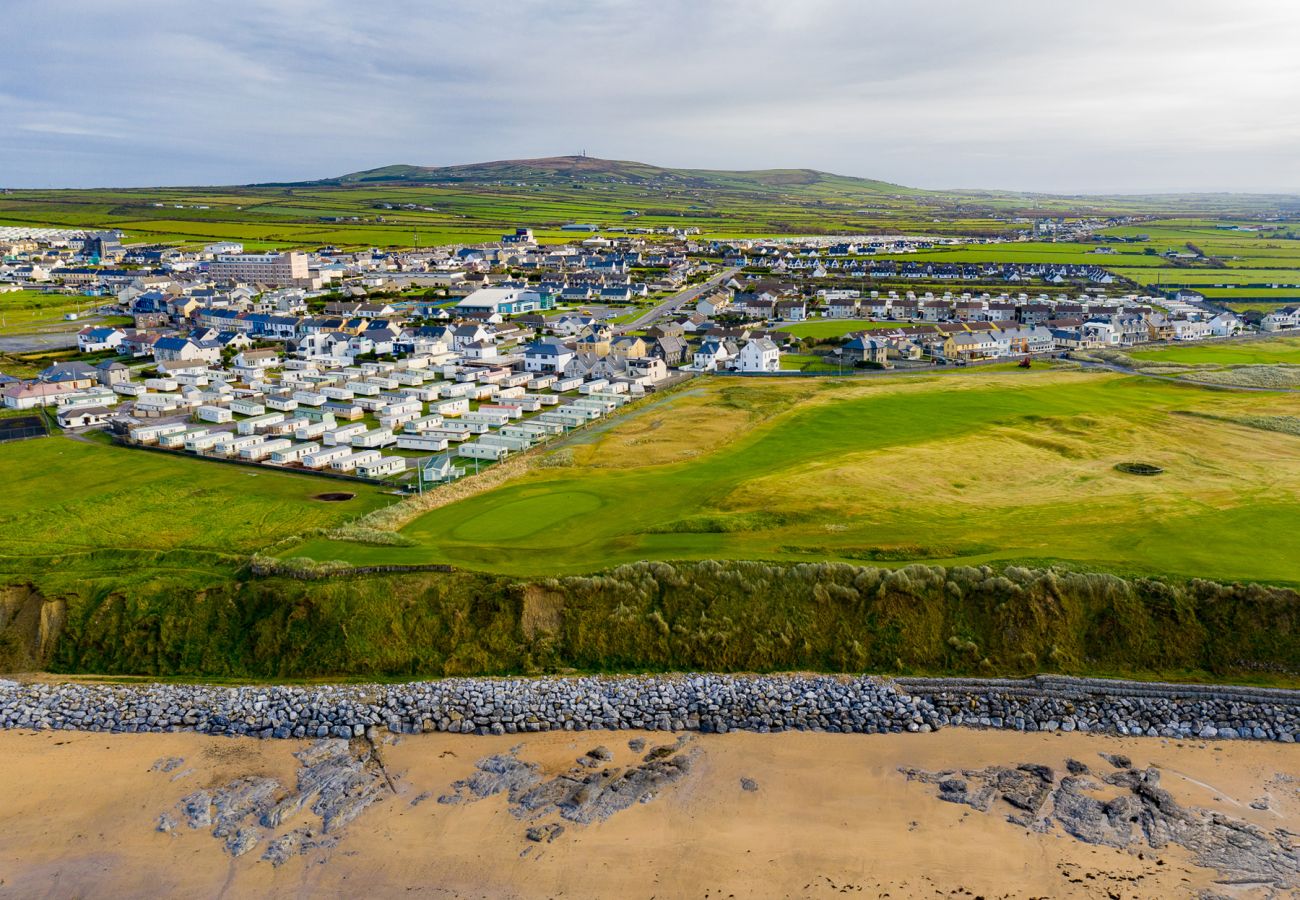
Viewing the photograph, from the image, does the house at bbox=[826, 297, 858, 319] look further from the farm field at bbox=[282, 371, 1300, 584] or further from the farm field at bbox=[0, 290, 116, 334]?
the farm field at bbox=[0, 290, 116, 334]

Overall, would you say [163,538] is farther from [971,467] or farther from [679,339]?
[679,339]

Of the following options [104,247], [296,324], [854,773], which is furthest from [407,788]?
[104,247]

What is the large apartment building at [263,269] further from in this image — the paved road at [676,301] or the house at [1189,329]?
the house at [1189,329]

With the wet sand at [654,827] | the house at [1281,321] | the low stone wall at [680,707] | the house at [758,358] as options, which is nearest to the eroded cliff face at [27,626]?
the low stone wall at [680,707]

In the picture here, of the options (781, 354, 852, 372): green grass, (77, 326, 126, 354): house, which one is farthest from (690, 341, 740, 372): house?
(77, 326, 126, 354): house

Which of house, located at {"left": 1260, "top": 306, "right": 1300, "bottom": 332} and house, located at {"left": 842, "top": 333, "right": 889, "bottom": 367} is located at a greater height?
house, located at {"left": 1260, "top": 306, "right": 1300, "bottom": 332}

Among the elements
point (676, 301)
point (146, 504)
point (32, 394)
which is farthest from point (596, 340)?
point (146, 504)
